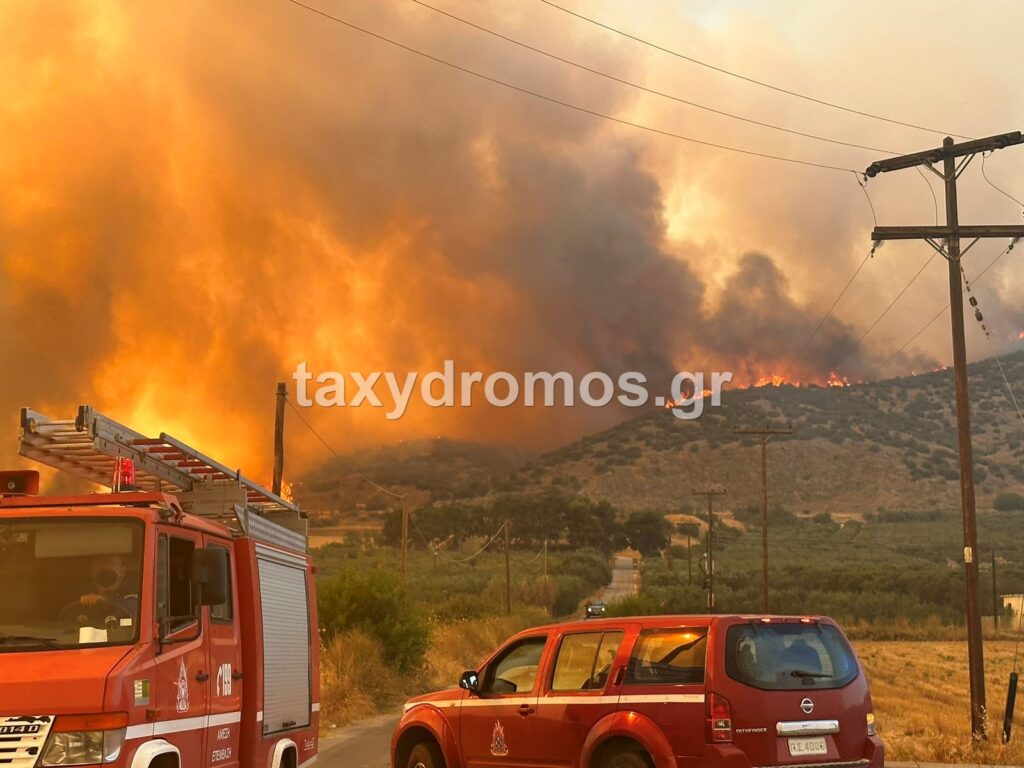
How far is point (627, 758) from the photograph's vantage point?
10.7 m

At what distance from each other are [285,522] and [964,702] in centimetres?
2465

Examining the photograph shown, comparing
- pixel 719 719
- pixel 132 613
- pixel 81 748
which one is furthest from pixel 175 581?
pixel 719 719

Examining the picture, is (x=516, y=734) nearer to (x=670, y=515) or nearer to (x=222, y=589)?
(x=222, y=589)

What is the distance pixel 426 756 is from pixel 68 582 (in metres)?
5.93

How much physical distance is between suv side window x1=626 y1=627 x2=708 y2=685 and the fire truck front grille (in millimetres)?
5243

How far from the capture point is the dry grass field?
19.2 meters

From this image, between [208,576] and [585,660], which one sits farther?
[585,660]

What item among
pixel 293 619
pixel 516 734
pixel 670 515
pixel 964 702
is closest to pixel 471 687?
pixel 516 734

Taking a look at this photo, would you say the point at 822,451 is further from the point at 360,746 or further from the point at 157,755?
the point at 157,755

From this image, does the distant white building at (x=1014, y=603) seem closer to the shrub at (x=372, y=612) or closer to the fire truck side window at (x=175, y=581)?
the shrub at (x=372, y=612)

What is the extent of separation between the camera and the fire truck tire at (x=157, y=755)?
786 centimetres

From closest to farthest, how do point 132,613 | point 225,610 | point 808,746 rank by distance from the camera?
1. point 132,613
2. point 225,610
3. point 808,746

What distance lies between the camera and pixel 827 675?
10938 millimetres

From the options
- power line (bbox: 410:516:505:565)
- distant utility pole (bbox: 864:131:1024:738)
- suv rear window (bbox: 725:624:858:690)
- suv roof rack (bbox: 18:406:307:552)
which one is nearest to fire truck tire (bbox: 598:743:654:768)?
suv rear window (bbox: 725:624:858:690)
